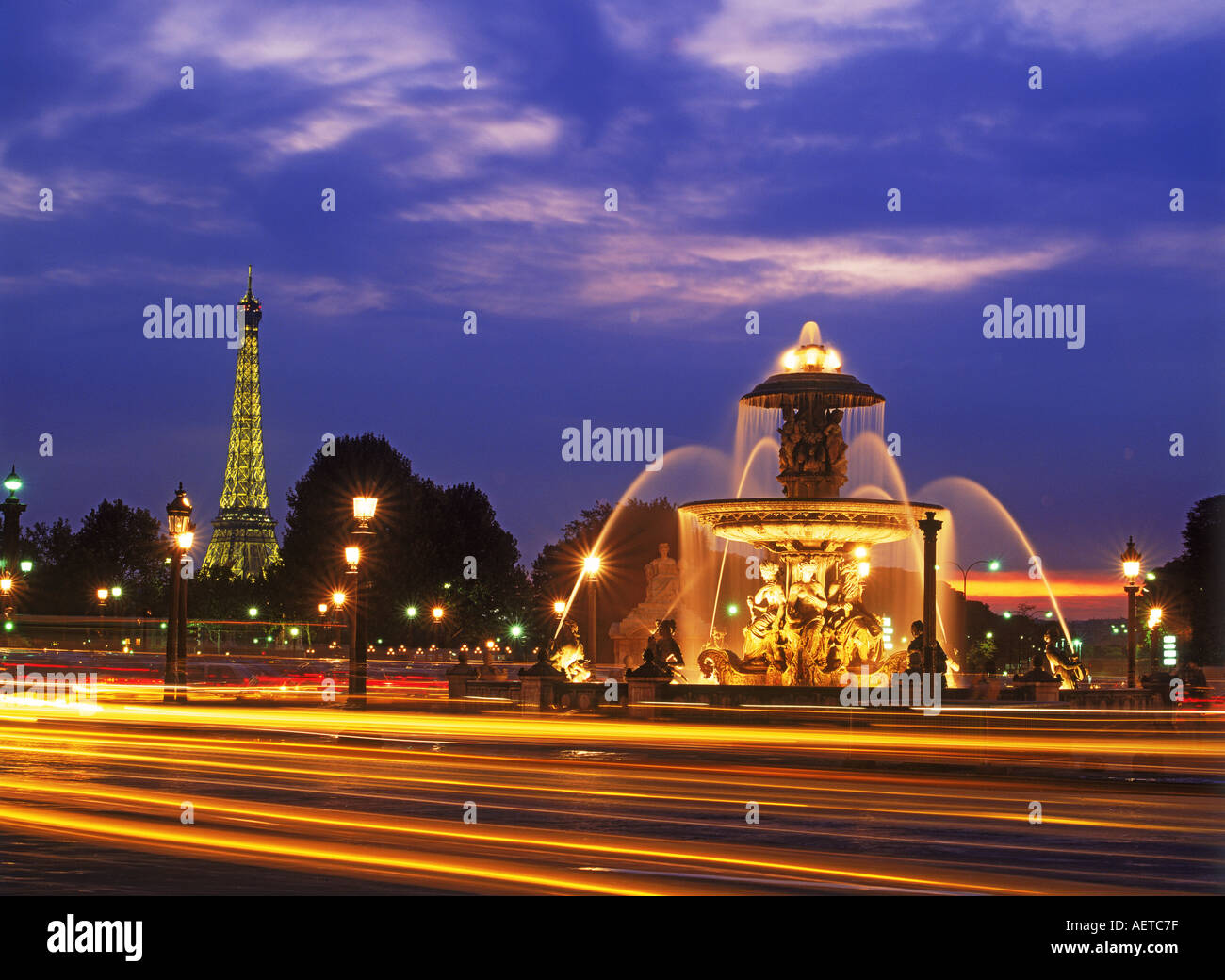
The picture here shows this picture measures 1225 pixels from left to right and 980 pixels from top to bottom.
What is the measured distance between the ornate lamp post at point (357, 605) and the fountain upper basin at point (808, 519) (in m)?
7.85

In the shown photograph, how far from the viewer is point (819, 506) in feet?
117

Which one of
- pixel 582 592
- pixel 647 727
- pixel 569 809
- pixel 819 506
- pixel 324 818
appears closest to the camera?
pixel 324 818

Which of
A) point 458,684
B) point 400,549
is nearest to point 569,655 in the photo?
point 458,684

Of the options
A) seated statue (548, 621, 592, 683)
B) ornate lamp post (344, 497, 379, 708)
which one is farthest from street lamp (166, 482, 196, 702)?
seated statue (548, 621, 592, 683)

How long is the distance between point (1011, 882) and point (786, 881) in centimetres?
156

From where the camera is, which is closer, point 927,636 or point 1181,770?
point 1181,770

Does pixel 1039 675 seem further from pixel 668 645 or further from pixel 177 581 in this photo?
pixel 177 581

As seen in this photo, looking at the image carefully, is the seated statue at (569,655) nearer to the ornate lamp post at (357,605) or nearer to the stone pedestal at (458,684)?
the stone pedestal at (458,684)

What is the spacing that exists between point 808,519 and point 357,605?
10986 mm

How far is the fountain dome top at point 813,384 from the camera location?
38875 millimetres

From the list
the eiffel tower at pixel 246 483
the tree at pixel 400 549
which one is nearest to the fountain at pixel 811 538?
the tree at pixel 400 549

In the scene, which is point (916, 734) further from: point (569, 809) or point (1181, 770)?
point (569, 809)

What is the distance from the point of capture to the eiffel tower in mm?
185000
